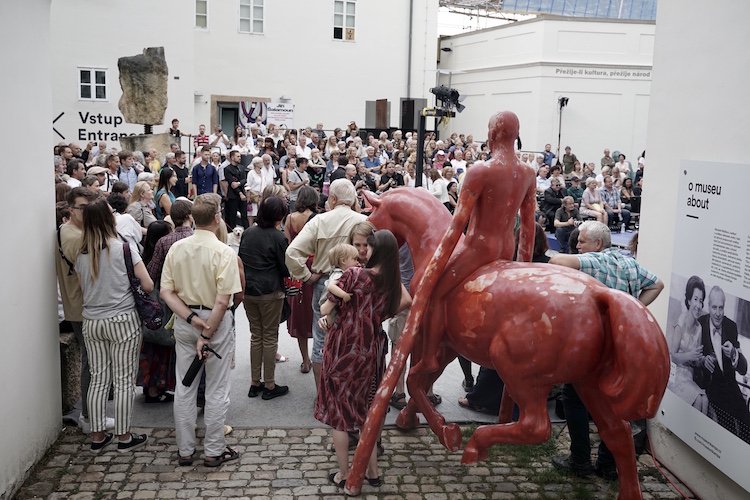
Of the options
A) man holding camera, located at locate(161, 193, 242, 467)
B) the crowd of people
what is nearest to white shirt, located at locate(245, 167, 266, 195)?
the crowd of people

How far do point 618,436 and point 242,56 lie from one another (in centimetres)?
2615

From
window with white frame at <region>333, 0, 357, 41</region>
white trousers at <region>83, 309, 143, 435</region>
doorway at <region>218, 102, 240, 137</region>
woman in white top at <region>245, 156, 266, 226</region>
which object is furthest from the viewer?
window with white frame at <region>333, 0, 357, 41</region>

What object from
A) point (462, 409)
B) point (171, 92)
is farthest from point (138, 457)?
point (171, 92)

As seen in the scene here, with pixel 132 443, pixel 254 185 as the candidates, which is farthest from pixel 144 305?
pixel 254 185

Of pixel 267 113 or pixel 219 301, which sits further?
pixel 267 113

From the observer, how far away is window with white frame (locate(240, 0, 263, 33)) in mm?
28000

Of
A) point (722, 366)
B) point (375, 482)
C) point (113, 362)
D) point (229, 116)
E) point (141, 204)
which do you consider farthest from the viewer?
point (229, 116)

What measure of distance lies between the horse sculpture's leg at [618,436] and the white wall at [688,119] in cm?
74

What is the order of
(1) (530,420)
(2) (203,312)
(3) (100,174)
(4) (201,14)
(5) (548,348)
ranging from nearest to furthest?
(5) (548,348), (1) (530,420), (2) (203,312), (3) (100,174), (4) (201,14)

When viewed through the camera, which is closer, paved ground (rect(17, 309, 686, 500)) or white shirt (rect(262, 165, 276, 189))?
paved ground (rect(17, 309, 686, 500))

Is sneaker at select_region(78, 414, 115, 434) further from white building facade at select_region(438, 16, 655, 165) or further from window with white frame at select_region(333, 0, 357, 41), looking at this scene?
window with white frame at select_region(333, 0, 357, 41)

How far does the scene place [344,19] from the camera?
29609mm

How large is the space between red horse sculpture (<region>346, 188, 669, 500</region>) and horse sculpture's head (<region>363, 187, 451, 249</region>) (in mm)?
546

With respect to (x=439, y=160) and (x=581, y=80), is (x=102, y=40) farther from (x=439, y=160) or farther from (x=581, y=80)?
(x=581, y=80)
